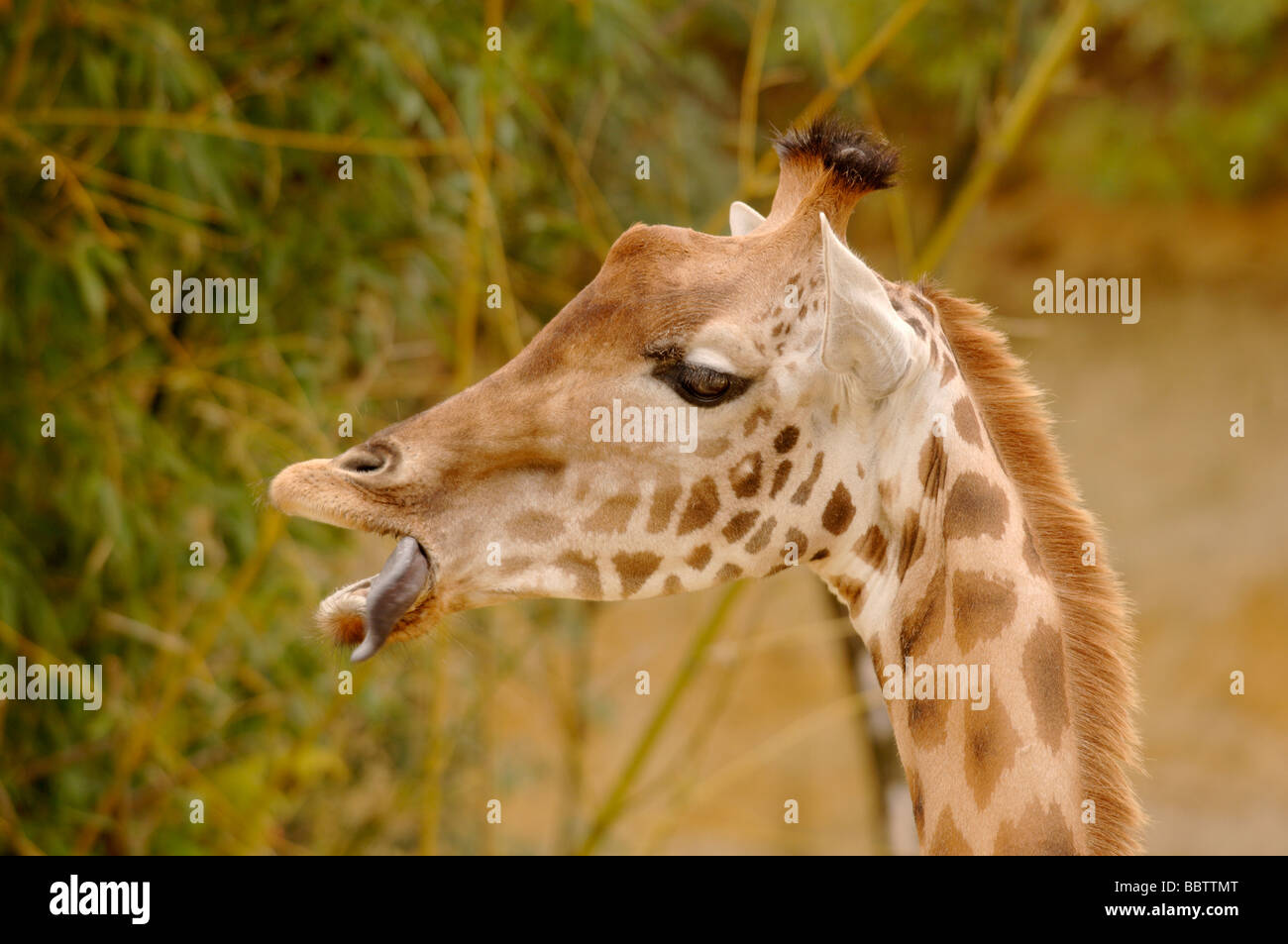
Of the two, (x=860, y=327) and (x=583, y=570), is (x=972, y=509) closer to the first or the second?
(x=860, y=327)

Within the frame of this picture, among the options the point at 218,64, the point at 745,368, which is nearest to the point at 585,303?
the point at 745,368

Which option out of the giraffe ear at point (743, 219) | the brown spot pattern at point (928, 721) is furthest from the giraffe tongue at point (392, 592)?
the giraffe ear at point (743, 219)

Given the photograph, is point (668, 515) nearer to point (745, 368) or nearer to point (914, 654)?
point (745, 368)

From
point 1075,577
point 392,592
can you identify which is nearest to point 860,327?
point 1075,577

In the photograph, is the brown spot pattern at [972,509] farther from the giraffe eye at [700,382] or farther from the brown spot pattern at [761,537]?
the giraffe eye at [700,382]

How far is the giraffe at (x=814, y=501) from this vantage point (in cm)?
203

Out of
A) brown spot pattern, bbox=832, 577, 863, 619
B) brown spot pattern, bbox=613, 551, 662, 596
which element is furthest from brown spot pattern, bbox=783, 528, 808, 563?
brown spot pattern, bbox=613, 551, 662, 596

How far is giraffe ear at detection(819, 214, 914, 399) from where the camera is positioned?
1956 mm

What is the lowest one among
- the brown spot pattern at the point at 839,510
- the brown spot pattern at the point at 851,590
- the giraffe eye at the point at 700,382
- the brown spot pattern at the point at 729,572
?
the brown spot pattern at the point at 851,590

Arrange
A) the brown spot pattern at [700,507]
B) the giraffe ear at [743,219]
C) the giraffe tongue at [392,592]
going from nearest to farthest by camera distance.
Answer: the giraffe tongue at [392,592]
the brown spot pattern at [700,507]
the giraffe ear at [743,219]

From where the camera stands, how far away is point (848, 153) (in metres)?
2.21

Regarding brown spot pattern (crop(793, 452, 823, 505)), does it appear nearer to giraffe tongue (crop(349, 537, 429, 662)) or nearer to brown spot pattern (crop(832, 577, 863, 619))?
brown spot pattern (crop(832, 577, 863, 619))

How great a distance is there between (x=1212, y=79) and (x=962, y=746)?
408 inches

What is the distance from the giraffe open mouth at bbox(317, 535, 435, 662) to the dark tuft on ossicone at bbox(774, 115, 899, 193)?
926 mm
